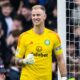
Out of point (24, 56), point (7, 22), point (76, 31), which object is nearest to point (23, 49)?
point (24, 56)

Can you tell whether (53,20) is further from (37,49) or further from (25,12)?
(37,49)

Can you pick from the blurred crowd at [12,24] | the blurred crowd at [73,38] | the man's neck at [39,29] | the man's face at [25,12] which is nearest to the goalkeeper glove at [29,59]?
the man's neck at [39,29]

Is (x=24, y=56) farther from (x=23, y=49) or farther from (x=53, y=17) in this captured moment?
(x=53, y=17)

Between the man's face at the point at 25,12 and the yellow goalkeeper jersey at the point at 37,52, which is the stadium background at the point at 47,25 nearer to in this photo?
the man's face at the point at 25,12

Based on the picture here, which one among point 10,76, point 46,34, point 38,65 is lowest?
point 10,76

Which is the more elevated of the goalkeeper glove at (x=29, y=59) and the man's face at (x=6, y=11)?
the man's face at (x=6, y=11)

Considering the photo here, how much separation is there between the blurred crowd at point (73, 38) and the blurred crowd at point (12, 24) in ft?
1.05

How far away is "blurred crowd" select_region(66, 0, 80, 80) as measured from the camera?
7.70 m

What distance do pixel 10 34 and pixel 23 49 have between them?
2070 millimetres

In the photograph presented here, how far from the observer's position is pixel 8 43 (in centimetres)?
746

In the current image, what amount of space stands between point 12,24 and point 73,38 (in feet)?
3.94

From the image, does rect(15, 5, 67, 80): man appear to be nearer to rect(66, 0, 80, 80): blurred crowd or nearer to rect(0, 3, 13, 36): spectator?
rect(0, 3, 13, 36): spectator

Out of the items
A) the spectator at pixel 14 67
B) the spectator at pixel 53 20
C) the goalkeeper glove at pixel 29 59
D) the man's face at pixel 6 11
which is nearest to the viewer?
the goalkeeper glove at pixel 29 59

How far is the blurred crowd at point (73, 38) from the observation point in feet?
25.3
